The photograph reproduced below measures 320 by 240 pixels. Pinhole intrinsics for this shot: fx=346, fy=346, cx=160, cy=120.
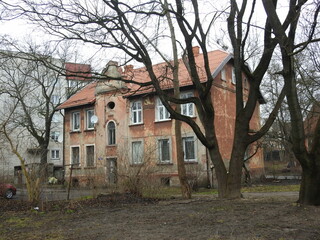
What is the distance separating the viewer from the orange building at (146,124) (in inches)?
933

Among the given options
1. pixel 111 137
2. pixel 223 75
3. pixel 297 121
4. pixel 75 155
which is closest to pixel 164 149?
pixel 111 137

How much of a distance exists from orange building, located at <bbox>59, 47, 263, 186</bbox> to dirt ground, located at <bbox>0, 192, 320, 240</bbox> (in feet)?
31.4

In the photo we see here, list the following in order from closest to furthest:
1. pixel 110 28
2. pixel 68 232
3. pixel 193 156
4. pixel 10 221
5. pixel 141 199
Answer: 1. pixel 68 232
2. pixel 10 221
3. pixel 110 28
4. pixel 141 199
5. pixel 193 156

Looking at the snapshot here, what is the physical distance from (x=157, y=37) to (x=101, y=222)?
6.55 meters

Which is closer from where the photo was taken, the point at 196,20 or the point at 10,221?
the point at 10,221

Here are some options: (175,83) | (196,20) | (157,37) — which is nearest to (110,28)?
(157,37)

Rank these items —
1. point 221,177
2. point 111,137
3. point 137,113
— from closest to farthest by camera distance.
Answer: point 221,177
point 137,113
point 111,137

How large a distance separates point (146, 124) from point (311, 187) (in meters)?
18.4

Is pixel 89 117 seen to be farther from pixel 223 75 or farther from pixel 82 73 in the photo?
pixel 82 73

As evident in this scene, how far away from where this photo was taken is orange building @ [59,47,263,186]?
77.8 feet

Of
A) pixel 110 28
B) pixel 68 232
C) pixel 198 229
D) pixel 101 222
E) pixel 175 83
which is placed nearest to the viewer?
pixel 198 229

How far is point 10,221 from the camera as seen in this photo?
9266mm

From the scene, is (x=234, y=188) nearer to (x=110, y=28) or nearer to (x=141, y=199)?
(x=141, y=199)

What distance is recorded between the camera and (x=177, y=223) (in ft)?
24.2
